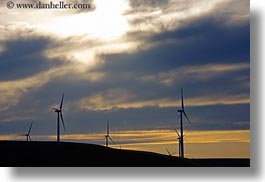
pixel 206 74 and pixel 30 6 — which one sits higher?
pixel 30 6

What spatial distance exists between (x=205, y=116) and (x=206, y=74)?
0.54m

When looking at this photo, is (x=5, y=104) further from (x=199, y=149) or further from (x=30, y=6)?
(x=199, y=149)

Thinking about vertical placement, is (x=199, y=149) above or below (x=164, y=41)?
below

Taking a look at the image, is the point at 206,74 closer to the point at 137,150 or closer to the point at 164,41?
the point at 164,41

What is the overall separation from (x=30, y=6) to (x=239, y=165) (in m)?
3.39

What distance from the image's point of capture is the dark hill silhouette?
8.84m

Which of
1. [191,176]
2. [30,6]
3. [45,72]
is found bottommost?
[191,176]

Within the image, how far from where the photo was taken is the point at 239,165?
887cm

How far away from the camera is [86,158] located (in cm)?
887

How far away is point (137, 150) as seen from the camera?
8.82 m

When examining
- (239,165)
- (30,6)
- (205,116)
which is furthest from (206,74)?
(30,6)

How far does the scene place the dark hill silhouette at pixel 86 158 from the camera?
8836 mm

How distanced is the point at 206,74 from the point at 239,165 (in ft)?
4.06

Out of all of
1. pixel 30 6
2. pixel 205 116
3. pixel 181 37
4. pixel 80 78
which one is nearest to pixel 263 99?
pixel 205 116
